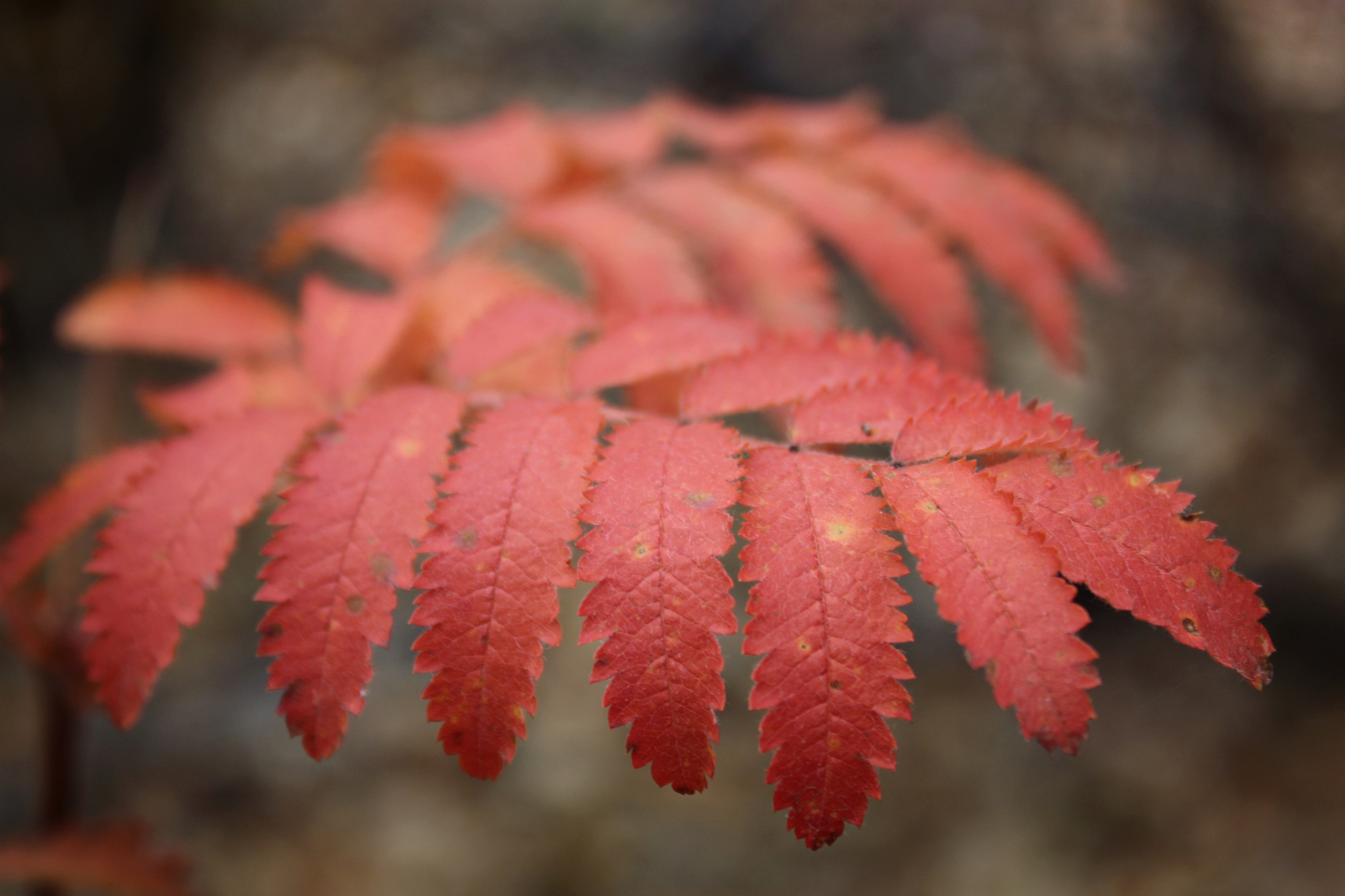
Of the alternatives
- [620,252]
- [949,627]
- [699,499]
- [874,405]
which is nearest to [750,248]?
[620,252]

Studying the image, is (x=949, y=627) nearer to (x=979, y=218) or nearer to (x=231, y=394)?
(x=979, y=218)

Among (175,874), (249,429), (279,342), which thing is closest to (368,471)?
(249,429)

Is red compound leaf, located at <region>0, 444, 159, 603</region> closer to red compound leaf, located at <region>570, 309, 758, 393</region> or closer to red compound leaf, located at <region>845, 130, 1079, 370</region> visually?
red compound leaf, located at <region>570, 309, 758, 393</region>

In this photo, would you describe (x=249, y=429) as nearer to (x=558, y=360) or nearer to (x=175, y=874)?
(x=558, y=360)

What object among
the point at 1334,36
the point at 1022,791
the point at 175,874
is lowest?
the point at 1022,791

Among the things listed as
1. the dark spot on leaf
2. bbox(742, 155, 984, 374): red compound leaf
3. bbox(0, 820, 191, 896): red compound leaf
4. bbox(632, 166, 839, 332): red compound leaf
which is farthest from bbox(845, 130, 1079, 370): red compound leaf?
bbox(0, 820, 191, 896): red compound leaf

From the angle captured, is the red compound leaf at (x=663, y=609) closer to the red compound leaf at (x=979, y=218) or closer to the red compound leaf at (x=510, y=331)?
the red compound leaf at (x=510, y=331)
